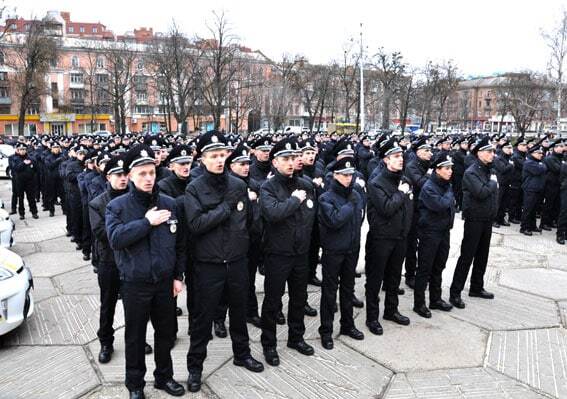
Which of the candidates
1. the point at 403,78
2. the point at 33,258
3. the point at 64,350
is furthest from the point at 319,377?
the point at 403,78

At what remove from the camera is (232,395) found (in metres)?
3.91

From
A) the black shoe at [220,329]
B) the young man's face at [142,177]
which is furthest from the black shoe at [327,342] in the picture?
the young man's face at [142,177]

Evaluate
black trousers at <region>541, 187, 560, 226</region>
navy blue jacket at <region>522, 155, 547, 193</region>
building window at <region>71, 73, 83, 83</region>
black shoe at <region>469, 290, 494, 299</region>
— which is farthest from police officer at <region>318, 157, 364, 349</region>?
building window at <region>71, 73, 83, 83</region>

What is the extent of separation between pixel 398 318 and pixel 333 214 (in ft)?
5.89

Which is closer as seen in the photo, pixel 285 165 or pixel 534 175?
pixel 285 165

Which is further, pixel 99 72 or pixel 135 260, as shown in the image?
pixel 99 72

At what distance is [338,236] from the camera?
4.60 m

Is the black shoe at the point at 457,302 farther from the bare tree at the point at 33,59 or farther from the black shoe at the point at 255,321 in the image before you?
the bare tree at the point at 33,59

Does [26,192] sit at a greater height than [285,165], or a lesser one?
lesser

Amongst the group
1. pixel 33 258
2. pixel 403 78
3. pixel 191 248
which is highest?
pixel 403 78

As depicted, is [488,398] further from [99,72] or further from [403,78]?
[99,72]

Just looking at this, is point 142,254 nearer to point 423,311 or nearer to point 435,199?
point 435,199

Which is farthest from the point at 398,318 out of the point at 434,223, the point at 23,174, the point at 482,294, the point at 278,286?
the point at 23,174

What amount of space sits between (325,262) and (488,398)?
6.31ft
